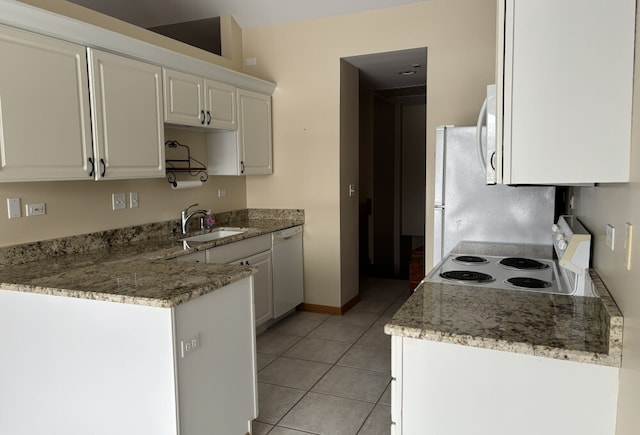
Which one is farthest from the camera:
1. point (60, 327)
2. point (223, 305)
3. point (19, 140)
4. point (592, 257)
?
point (19, 140)

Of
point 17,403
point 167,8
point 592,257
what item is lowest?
point 17,403

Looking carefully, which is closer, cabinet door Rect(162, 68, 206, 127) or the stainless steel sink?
cabinet door Rect(162, 68, 206, 127)

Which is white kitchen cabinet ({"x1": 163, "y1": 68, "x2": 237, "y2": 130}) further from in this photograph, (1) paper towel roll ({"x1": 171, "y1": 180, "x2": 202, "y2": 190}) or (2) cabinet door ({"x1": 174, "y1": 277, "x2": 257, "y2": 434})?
(2) cabinet door ({"x1": 174, "y1": 277, "x2": 257, "y2": 434})

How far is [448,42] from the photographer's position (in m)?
3.79

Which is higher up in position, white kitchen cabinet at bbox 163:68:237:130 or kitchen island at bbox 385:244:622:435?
white kitchen cabinet at bbox 163:68:237:130

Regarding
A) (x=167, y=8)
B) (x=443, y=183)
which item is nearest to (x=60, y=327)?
(x=443, y=183)

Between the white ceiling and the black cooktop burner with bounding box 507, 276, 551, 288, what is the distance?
2736 millimetres

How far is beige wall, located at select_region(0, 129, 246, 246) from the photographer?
2.61m

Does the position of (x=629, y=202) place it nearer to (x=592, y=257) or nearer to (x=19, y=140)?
(x=592, y=257)

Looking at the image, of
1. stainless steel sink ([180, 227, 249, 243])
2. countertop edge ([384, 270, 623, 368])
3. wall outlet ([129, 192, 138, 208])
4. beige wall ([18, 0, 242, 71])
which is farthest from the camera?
stainless steel sink ([180, 227, 249, 243])

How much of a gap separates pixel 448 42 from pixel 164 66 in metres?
2.24

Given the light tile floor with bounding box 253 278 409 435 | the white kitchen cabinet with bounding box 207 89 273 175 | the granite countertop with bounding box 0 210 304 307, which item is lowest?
the light tile floor with bounding box 253 278 409 435

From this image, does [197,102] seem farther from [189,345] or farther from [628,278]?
[628,278]

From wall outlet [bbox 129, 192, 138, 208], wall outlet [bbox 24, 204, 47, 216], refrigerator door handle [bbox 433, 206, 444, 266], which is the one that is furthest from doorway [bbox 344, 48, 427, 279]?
wall outlet [bbox 24, 204, 47, 216]
